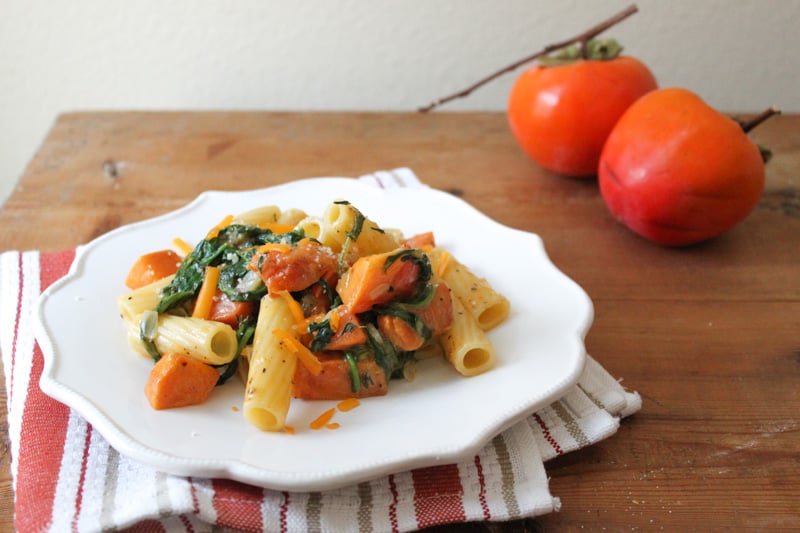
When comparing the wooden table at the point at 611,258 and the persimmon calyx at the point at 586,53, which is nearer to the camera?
the wooden table at the point at 611,258

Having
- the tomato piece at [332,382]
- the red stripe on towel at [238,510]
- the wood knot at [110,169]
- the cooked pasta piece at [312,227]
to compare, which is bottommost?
the wood knot at [110,169]

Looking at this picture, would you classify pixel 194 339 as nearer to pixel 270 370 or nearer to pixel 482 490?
pixel 270 370

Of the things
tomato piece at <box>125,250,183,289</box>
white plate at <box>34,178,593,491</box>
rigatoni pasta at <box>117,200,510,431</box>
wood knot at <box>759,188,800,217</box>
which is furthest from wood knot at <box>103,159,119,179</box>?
wood knot at <box>759,188,800,217</box>

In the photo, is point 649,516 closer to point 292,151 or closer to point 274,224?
point 274,224

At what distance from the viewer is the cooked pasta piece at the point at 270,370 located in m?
1.12

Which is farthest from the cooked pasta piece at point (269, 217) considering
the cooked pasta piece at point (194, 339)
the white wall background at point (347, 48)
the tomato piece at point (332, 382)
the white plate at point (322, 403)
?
the white wall background at point (347, 48)

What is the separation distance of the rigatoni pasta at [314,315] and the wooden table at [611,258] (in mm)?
274

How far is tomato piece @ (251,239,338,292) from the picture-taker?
49.1 inches

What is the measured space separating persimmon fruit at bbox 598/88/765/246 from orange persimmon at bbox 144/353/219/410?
3.42 feet

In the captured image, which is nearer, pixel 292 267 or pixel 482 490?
pixel 482 490

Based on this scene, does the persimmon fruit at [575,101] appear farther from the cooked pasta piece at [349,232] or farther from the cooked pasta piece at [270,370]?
the cooked pasta piece at [270,370]

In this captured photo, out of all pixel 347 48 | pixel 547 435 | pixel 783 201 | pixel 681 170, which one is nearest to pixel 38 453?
pixel 547 435

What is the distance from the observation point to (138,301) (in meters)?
1.34

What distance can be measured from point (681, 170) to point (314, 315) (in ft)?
2.87
